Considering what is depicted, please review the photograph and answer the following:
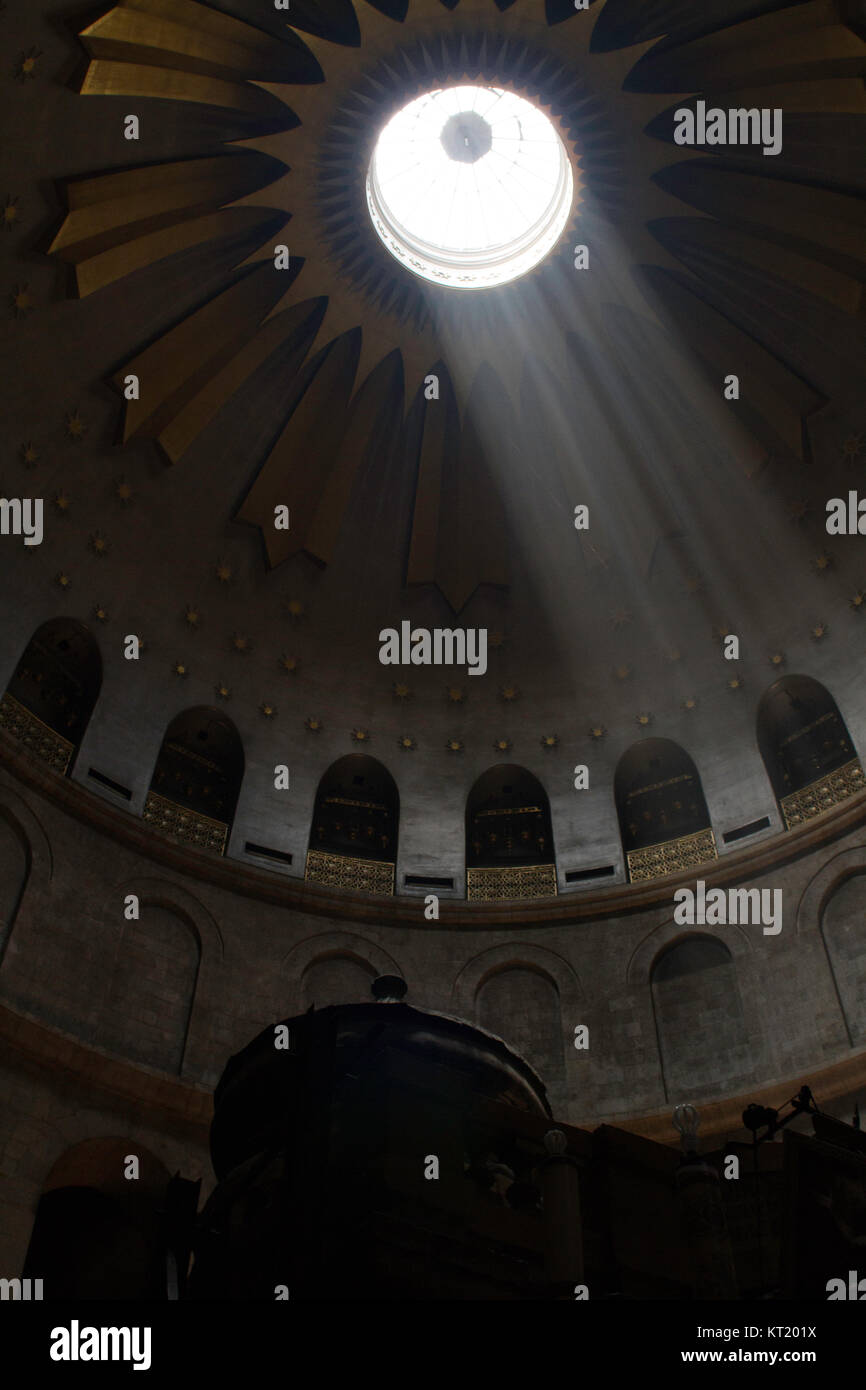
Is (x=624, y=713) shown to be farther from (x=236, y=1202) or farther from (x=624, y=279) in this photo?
(x=236, y=1202)

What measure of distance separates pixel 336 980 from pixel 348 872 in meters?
2.09

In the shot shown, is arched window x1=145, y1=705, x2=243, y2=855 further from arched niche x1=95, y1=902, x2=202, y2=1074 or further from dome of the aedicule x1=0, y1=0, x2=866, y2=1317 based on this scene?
arched niche x1=95, y1=902, x2=202, y2=1074

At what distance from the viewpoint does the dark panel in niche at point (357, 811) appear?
811 inches

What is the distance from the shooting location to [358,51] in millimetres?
19109

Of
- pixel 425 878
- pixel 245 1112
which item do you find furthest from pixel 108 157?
pixel 245 1112

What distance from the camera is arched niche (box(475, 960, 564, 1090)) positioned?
17.8m

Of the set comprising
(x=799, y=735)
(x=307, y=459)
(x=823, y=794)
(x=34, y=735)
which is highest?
(x=307, y=459)

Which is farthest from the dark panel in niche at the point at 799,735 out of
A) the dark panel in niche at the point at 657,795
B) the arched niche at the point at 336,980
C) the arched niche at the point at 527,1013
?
the arched niche at the point at 336,980

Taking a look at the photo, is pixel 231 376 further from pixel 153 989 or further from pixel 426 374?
pixel 153 989

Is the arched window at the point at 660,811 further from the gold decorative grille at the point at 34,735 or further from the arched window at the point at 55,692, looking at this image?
the gold decorative grille at the point at 34,735

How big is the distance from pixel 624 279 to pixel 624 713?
7.60 m

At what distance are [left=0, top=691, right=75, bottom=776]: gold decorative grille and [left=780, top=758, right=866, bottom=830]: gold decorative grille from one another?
36.3ft

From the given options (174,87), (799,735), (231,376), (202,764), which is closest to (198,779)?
(202,764)

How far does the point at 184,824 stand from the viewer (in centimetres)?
1936
